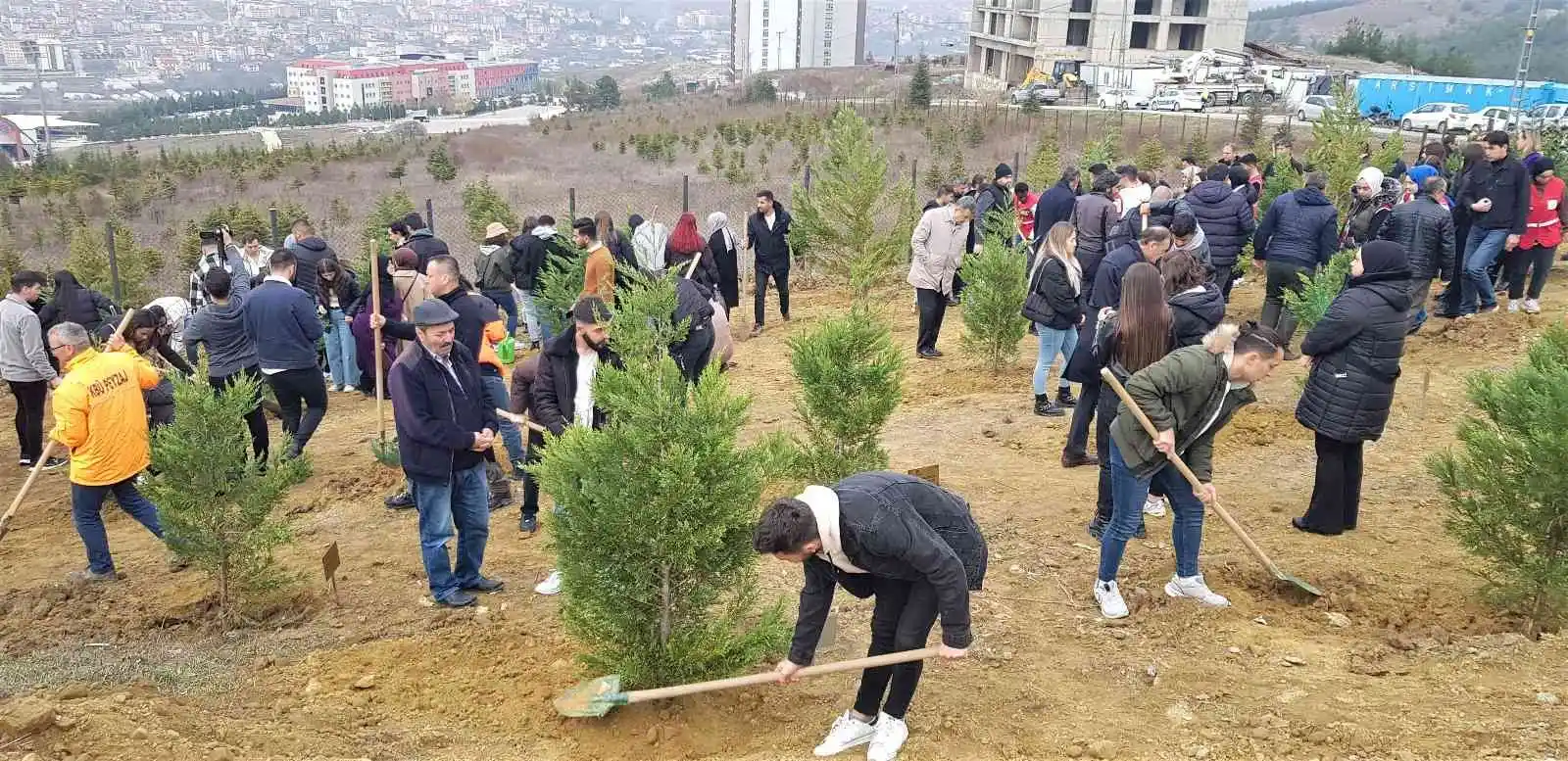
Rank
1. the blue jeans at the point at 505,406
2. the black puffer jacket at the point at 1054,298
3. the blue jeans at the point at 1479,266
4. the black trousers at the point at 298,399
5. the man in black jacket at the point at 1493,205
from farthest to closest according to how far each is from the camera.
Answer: the blue jeans at the point at 1479,266 < the man in black jacket at the point at 1493,205 < the black trousers at the point at 298,399 < the black puffer jacket at the point at 1054,298 < the blue jeans at the point at 505,406

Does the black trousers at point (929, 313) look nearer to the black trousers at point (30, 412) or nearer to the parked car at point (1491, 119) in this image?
the black trousers at point (30, 412)

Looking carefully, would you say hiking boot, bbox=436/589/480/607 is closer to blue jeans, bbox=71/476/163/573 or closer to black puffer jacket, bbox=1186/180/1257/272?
blue jeans, bbox=71/476/163/573

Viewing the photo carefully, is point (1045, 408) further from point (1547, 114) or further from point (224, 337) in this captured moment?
point (1547, 114)

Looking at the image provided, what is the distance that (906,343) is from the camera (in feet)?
39.9

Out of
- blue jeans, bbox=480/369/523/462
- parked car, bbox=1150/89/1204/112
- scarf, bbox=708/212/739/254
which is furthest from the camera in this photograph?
parked car, bbox=1150/89/1204/112

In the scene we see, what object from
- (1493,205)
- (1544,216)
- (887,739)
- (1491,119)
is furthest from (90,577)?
(1491,119)

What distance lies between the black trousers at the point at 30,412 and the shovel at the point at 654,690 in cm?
657

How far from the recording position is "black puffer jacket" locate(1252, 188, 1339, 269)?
9359mm

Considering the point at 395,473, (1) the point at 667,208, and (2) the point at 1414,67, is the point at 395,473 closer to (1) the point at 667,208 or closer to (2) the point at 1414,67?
(1) the point at 667,208

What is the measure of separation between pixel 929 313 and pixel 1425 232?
444 cm

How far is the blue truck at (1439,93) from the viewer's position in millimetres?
39781

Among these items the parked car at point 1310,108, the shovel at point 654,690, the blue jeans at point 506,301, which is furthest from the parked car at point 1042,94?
the shovel at point 654,690

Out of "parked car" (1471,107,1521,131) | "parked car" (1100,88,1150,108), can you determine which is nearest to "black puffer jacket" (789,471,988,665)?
"parked car" (1471,107,1521,131)

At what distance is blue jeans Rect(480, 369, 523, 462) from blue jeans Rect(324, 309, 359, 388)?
4073 millimetres
